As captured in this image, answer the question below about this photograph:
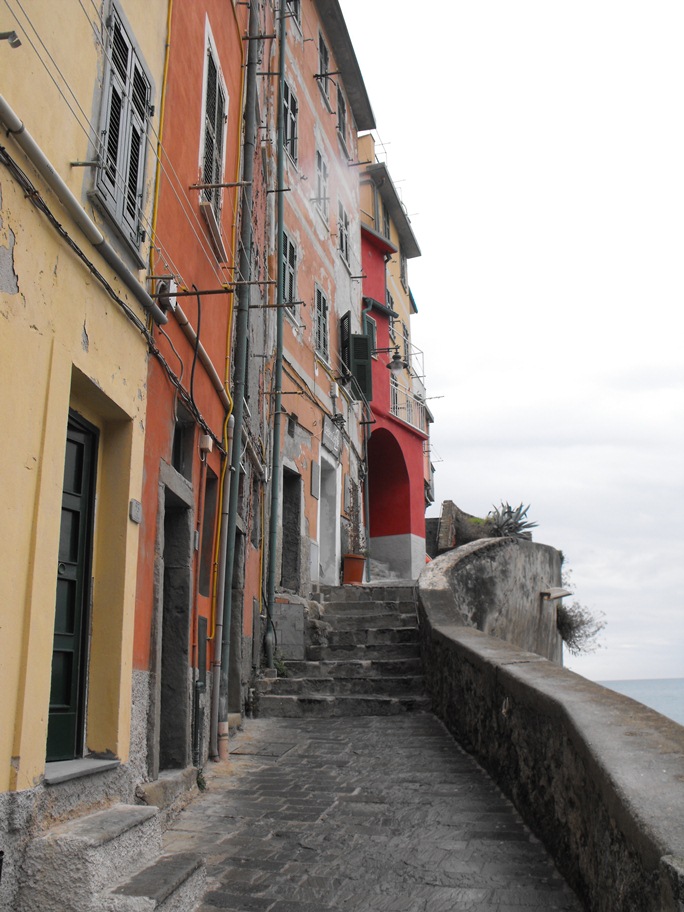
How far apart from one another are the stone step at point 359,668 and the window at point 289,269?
5.07m

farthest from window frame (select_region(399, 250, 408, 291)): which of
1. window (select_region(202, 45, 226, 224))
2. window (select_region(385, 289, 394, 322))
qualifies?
window (select_region(202, 45, 226, 224))

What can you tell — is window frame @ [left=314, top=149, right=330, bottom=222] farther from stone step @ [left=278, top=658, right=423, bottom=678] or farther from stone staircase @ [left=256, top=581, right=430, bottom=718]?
stone step @ [left=278, top=658, right=423, bottom=678]

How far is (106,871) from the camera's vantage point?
3.11m

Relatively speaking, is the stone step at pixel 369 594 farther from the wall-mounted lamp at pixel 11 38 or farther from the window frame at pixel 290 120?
the wall-mounted lamp at pixel 11 38

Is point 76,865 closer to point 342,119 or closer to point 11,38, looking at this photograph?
point 11,38

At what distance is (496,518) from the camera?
18641mm

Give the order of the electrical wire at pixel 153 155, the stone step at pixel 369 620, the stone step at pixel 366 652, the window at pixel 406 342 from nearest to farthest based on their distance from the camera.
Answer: the electrical wire at pixel 153 155 → the stone step at pixel 366 652 → the stone step at pixel 369 620 → the window at pixel 406 342

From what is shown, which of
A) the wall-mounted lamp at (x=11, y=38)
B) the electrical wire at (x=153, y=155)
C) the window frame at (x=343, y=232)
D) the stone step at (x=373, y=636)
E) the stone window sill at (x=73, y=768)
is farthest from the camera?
the window frame at (x=343, y=232)

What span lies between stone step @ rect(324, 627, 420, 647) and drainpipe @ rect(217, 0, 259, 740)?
88.5 inches

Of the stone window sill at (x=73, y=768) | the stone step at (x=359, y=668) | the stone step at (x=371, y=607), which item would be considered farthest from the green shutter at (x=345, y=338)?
the stone window sill at (x=73, y=768)

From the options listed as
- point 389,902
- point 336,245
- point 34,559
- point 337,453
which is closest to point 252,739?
point 389,902

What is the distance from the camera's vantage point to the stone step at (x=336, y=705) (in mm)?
8125

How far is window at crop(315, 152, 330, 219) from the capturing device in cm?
1445

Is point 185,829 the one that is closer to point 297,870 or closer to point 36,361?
point 297,870
